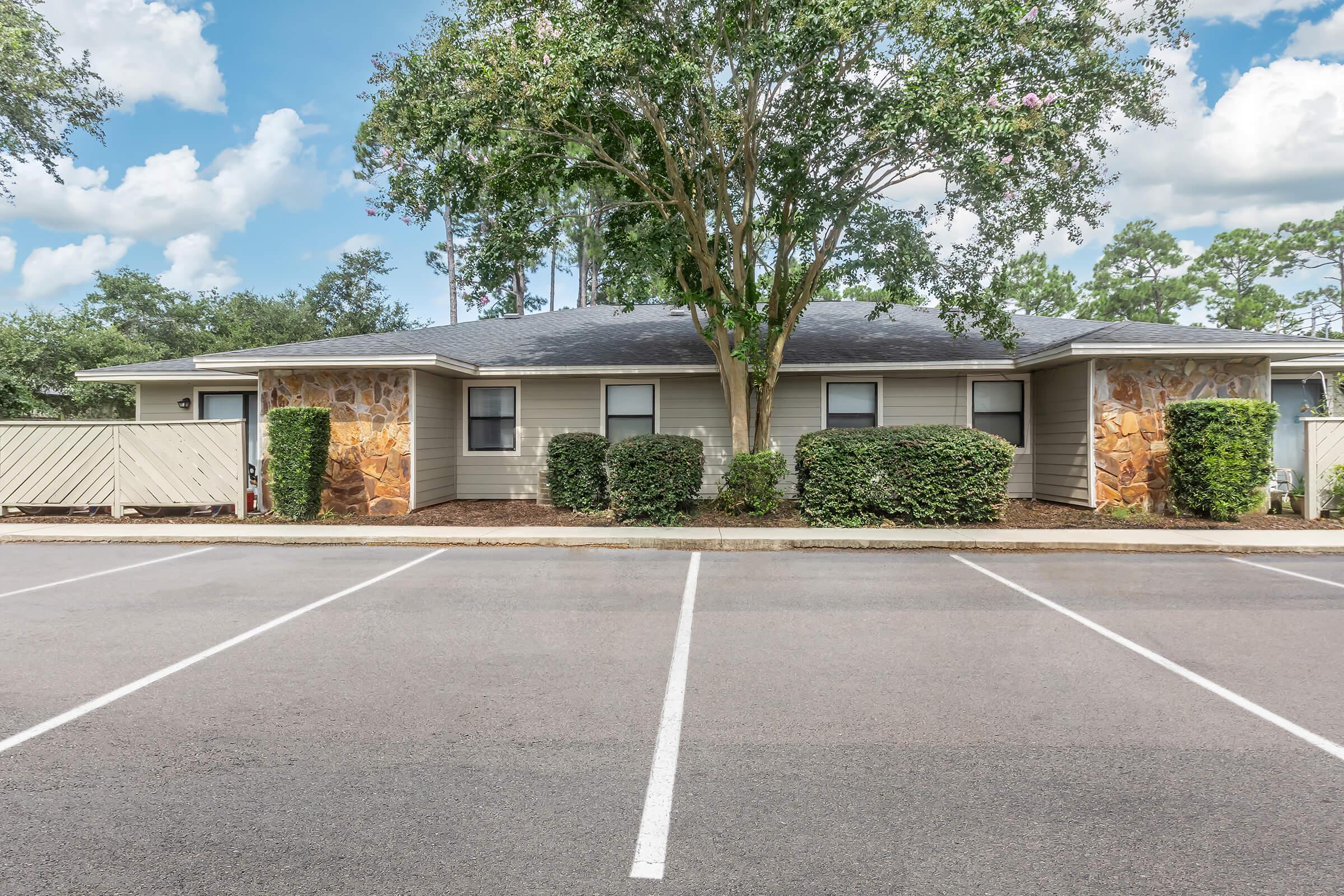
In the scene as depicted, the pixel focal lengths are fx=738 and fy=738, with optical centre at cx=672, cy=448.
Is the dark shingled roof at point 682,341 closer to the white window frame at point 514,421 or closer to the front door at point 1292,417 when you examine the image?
the white window frame at point 514,421

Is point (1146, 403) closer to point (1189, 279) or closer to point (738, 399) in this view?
point (738, 399)

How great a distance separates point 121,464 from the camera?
12711 mm

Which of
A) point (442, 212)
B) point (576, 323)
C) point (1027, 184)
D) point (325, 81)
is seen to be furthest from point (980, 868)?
point (442, 212)

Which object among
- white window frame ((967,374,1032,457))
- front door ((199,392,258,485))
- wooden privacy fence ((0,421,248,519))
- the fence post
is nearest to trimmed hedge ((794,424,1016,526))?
white window frame ((967,374,1032,457))

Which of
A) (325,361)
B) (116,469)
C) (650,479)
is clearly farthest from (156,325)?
(650,479)

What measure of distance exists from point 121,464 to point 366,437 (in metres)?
4.11

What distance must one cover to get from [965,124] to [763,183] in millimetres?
3472

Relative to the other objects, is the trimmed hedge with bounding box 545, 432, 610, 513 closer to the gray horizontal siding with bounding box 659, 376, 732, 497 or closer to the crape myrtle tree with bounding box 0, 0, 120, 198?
the gray horizontal siding with bounding box 659, 376, 732, 497

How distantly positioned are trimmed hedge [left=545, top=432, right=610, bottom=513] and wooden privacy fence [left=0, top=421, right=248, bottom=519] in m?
5.39

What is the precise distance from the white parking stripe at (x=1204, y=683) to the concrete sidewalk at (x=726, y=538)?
307 centimetres

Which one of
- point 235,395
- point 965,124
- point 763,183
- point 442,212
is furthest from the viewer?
point 442,212

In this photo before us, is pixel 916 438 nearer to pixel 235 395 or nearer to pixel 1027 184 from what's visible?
pixel 1027 184

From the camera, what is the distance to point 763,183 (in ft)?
40.0

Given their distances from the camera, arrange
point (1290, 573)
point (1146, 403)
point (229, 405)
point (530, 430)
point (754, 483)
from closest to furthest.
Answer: point (1290, 573) → point (754, 483) → point (1146, 403) → point (530, 430) → point (229, 405)
